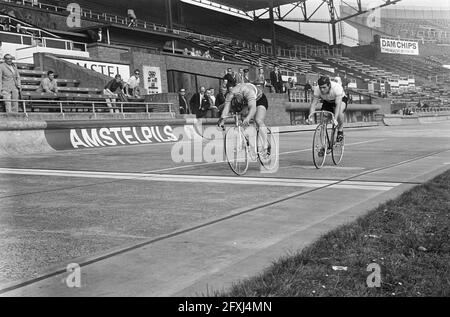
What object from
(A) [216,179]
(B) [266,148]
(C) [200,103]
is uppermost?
(C) [200,103]

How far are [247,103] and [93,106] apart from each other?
31.9ft

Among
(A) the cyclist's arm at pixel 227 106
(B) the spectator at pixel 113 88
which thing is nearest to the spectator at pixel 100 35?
(B) the spectator at pixel 113 88

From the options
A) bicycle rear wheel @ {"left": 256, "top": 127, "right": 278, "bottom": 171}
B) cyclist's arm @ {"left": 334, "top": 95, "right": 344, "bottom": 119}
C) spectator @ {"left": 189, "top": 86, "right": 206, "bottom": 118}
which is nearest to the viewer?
bicycle rear wheel @ {"left": 256, "top": 127, "right": 278, "bottom": 171}

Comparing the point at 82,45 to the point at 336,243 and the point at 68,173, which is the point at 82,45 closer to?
the point at 68,173

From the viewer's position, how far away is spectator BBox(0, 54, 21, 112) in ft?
47.3

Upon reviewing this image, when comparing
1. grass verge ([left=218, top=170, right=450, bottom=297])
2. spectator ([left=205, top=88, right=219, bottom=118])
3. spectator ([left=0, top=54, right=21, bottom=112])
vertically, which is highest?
spectator ([left=0, top=54, right=21, bottom=112])

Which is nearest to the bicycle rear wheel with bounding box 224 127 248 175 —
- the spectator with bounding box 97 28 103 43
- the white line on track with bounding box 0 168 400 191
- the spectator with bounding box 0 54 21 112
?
the white line on track with bounding box 0 168 400 191

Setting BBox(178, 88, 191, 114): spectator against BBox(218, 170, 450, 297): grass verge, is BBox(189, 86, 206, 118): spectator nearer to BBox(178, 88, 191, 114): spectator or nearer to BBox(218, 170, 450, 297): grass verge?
BBox(178, 88, 191, 114): spectator

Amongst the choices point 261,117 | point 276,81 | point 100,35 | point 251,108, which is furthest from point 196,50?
A: point 251,108

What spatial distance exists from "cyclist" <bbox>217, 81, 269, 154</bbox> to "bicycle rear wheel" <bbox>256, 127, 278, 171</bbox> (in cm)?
9

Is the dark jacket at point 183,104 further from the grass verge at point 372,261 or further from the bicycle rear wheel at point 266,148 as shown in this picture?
the grass verge at point 372,261

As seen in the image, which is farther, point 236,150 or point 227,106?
point 236,150

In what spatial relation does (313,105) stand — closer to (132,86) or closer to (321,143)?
(321,143)

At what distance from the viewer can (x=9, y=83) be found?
1457 centimetres
